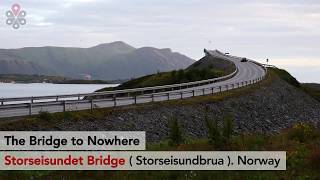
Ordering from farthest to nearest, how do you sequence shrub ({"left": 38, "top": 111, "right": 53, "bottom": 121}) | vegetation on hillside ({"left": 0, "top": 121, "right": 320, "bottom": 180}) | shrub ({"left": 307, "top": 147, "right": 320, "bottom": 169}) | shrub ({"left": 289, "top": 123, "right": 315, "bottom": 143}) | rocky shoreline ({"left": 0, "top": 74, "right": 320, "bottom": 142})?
rocky shoreline ({"left": 0, "top": 74, "right": 320, "bottom": 142}), shrub ({"left": 38, "top": 111, "right": 53, "bottom": 121}), shrub ({"left": 289, "top": 123, "right": 315, "bottom": 143}), shrub ({"left": 307, "top": 147, "right": 320, "bottom": 169}), vegetation on hillside ({"left": 0, "top": 121, "right": 320, "bottom": 180})

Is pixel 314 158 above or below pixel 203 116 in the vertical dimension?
above

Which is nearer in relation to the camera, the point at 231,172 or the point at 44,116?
the point at 231,172

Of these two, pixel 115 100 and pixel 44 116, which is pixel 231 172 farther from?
pixel 115 100

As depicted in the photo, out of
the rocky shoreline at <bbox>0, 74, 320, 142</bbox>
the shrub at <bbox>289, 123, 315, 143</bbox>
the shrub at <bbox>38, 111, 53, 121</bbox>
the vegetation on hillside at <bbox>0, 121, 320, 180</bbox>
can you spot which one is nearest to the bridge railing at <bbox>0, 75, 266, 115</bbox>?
the shrub at <bbox>38, 111, 53, 121</bbox>

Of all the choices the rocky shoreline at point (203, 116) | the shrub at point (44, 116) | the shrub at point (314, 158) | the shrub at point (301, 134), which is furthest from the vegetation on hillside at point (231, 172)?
the shrub at point (44, 116)

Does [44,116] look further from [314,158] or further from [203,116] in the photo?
[314,158]

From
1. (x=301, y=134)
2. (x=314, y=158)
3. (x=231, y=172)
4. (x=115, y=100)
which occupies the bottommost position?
(x=115, y=100)

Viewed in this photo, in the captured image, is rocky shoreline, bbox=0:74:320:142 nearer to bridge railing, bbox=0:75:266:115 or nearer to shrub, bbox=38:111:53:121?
shrub, bbox=38:111:53:121

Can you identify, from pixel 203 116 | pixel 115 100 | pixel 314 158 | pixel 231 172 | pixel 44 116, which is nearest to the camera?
pixel 231 172

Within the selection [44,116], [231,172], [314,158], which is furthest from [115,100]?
[231,172]

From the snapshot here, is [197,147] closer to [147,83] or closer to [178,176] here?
[178,176]

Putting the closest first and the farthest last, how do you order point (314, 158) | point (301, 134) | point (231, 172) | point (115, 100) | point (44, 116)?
point (231, 172)
point (314, 158)
point (301, 134)
point (44, 116)
point (115, 100)

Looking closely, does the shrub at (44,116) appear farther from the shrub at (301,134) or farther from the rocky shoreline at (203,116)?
the shrub at (301,134)

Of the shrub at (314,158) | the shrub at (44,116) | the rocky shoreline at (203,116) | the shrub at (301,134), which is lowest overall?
the rocky shoreline at (203,116)
